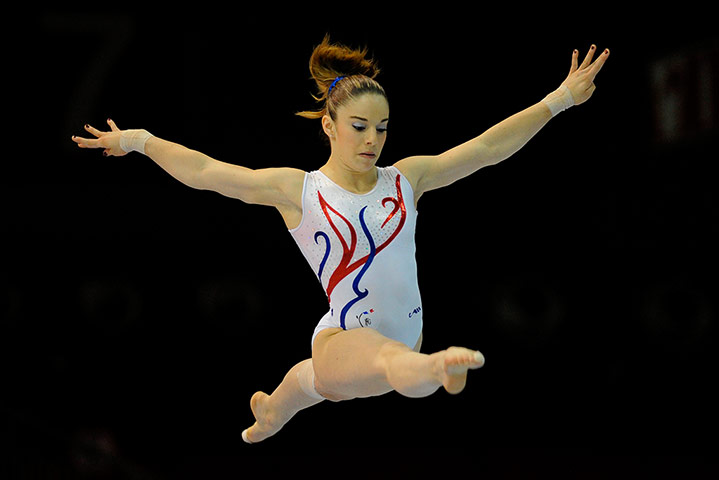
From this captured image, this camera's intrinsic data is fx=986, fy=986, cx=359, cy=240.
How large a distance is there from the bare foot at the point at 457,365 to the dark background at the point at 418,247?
4805mm

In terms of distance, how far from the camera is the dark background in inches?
320

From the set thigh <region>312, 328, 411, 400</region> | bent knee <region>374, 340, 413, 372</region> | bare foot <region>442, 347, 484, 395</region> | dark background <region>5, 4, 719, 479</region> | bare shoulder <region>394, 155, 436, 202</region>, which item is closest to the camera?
bare foot <region>442, 347, 484, 395</region>

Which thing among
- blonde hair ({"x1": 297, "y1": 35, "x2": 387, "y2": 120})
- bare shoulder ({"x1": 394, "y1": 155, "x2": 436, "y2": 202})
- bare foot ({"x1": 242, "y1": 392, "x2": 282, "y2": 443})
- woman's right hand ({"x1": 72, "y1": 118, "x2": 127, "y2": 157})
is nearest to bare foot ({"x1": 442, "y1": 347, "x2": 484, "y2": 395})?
bare shoulder ({"x1": 394, "y1": 155, "x2": 436, "y2": 202})

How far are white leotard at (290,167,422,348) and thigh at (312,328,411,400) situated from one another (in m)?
0.15

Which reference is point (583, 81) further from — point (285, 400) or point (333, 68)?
point (285, 400)

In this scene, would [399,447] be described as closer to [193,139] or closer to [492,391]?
[492,391]

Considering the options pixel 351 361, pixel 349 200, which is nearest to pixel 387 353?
pixel 351 361

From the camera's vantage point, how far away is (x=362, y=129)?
4.23m

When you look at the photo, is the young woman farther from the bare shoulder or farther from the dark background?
the dark background

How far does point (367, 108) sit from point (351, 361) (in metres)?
1.08

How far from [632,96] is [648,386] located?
8.56 ft

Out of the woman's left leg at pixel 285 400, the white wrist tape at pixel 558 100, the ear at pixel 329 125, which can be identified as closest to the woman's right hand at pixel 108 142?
the ear at pixel 329 125

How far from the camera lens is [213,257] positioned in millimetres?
8852

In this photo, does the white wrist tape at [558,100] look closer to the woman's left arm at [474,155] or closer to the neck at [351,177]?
the woman's left arm at [474,155]
